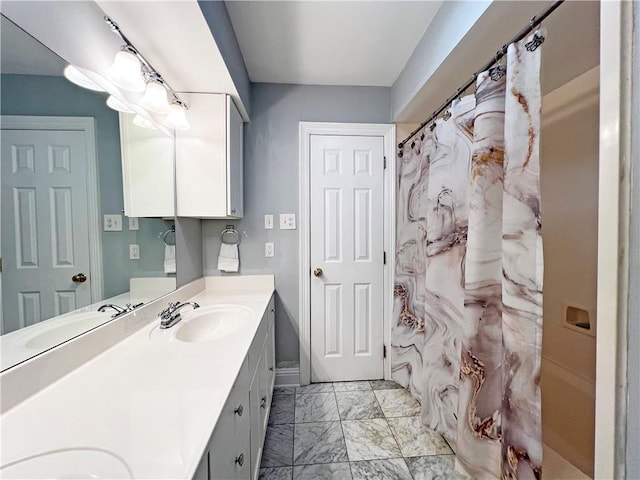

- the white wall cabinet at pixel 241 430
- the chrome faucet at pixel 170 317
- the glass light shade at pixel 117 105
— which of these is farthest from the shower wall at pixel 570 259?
the glass light shade at pixel 117 105

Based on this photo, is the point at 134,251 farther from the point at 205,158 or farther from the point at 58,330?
the point at 205,158

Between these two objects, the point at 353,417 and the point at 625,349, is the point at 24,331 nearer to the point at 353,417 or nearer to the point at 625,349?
the point at 625,349

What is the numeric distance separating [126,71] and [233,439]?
4.67 feet

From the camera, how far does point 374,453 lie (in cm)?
139

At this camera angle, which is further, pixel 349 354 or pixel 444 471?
pixel 349 354

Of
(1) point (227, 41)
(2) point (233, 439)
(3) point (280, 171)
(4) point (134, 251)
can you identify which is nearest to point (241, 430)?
(2) point (233, 439)

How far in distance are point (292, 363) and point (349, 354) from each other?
0.47 metres

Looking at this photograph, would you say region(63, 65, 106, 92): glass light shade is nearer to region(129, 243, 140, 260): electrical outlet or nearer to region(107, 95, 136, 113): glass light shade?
region(107, 95, 136, 113): glass light shade

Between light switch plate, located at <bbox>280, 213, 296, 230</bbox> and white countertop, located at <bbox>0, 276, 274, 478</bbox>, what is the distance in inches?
44.1

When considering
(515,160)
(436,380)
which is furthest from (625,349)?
(436,380)

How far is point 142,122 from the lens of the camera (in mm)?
1218

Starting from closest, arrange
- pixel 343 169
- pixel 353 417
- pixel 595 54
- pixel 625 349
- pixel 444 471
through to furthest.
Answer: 1. pixel 625 349
2. pixel 595 54
3. pixel 444 471
4. pixel 353 417
5. pixel 343 169

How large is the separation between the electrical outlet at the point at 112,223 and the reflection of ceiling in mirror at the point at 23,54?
47cm

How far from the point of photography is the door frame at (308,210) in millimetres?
1960
